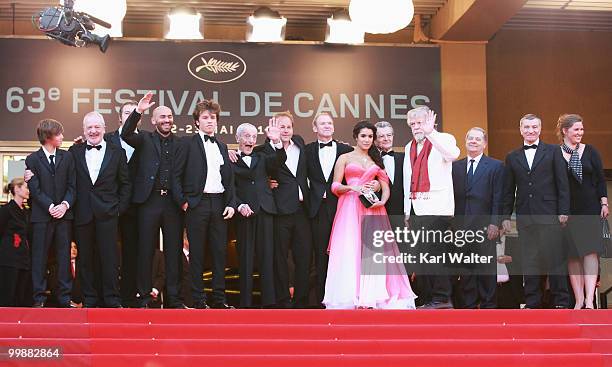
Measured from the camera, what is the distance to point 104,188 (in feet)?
24.8

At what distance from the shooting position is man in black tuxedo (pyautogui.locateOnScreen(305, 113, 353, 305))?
8023 millimetres

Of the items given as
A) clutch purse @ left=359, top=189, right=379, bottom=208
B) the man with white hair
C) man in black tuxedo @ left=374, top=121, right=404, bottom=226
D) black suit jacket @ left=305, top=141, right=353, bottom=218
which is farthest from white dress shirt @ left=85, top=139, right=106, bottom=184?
the man with white hair

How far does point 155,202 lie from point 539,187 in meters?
2.99

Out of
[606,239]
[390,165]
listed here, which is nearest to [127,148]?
[390,165]

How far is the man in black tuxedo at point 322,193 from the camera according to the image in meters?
8.02

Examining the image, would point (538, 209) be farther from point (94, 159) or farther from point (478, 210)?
point (94, 159)

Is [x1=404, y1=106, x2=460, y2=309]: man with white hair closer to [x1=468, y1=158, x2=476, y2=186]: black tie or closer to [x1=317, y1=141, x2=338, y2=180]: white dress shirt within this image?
[x1=468, y1=158, x2=476, y2=186]: black tie

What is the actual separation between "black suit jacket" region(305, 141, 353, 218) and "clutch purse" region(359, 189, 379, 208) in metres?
0.31

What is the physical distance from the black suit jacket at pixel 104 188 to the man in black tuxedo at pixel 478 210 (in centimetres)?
259

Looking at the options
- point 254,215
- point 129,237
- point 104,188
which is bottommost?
point 129,237

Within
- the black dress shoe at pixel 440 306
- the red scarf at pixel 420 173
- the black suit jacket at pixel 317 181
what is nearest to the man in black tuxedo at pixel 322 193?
the black suit jacket at pixel 317 181

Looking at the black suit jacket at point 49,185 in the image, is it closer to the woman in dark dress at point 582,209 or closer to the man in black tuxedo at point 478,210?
the man in black tuxedo at point 478,210

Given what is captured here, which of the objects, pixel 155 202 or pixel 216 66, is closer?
pixel 155 202

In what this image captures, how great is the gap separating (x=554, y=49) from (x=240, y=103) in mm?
4419
